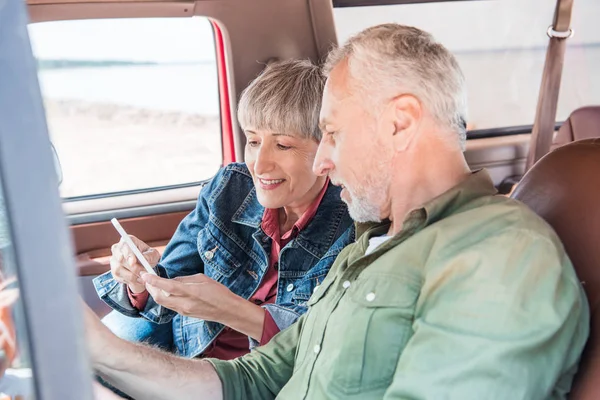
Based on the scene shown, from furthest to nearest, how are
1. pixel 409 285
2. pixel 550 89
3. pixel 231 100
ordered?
pixel 550 89, pixel 231 100, pixel 409 285

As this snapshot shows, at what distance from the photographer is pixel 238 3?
8.04 ft

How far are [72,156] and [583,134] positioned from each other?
203cm

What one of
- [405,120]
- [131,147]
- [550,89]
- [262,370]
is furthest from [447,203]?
[131,147]

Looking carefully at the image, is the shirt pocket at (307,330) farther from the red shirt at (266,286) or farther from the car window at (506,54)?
the car window at (506,54)

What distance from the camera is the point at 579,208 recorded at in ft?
4.87

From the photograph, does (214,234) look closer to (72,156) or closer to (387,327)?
(387,327)

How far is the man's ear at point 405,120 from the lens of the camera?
145 cm

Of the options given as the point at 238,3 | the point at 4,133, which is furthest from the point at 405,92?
the point at 238,3

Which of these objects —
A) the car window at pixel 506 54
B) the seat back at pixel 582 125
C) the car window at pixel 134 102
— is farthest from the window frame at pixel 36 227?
the car window at pixel 506 54

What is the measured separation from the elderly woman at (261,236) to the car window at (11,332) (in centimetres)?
102

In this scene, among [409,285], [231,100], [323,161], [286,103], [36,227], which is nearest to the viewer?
[36,227]

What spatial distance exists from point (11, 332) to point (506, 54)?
156 inches

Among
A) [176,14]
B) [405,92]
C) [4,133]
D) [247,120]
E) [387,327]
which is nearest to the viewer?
[4,133]

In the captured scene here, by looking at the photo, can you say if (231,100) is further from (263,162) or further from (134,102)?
(134,102)
